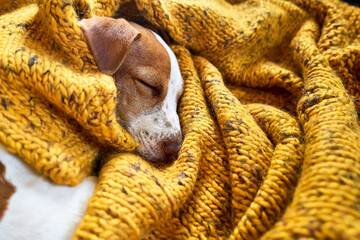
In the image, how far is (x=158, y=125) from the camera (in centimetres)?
111

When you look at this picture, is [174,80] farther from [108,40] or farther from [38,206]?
[38,206]

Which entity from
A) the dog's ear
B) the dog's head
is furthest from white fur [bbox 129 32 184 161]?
the dog's ear

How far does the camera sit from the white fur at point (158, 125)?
105 centimetres

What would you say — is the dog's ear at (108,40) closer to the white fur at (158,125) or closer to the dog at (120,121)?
the dog at (120,121)

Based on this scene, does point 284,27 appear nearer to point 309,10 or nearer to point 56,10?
point 309,10

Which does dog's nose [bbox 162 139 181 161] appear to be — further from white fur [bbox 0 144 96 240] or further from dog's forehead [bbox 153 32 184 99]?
white fur [bbox 0 144 96 240]

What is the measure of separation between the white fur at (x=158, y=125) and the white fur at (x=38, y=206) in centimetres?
31

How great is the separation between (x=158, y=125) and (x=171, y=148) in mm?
109

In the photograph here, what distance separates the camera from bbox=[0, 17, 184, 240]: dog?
2.34 ft

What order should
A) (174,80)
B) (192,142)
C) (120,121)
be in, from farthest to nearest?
(174,80) → (120,121) → (192,142)

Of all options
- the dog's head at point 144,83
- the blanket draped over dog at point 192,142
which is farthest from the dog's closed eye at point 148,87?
the blanket draped over dog at point 192,142

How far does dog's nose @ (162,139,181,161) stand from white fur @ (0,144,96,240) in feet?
1.12

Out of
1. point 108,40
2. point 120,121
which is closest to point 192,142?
point 120,121

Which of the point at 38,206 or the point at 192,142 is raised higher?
the point at 192,142
